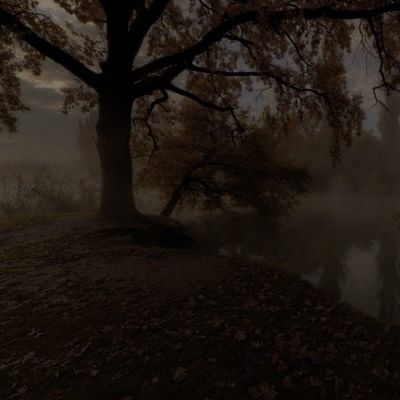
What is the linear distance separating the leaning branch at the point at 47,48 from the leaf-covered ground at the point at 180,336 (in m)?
6.18

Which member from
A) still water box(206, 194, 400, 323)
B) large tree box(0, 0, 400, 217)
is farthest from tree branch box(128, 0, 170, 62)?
still water box(206, 194, 400, 323)

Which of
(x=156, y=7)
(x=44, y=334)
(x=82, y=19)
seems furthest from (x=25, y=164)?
(x=44, y=334)

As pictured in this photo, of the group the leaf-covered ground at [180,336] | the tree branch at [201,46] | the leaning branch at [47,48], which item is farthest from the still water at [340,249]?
the leaning branch at [47,48]

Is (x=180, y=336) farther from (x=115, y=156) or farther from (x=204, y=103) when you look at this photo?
(x=204, y=103)

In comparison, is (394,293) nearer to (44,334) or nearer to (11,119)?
(44,334)

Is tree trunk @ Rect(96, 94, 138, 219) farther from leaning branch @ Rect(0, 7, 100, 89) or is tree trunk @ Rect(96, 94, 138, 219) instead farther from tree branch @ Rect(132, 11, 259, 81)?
tree branch @ Rect(132, 11, 259, 81)

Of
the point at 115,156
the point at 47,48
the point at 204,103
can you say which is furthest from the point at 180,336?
the point at 204,103

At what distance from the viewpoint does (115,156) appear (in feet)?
42.9

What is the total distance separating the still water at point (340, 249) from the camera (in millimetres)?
12109

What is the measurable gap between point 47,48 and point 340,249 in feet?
48.8

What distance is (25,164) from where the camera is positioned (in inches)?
2849

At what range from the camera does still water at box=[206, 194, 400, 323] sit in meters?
12.1

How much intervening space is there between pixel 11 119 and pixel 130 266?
25.2 ft

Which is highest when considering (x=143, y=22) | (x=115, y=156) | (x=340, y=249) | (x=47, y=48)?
(x=143, y=22)
